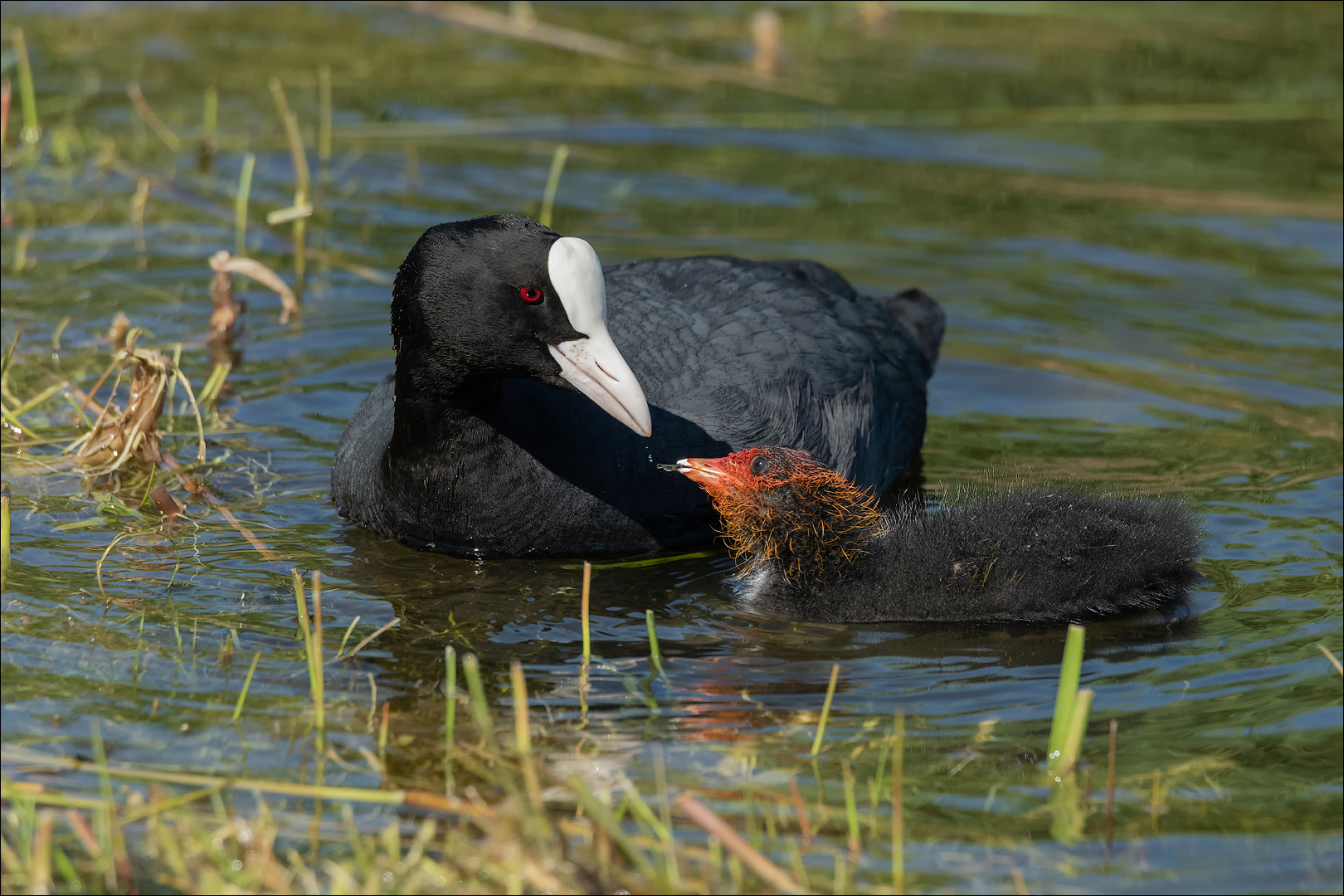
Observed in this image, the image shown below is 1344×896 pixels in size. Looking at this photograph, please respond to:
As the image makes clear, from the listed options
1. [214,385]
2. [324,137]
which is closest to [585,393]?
[214,385]

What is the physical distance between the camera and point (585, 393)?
13.8 feet

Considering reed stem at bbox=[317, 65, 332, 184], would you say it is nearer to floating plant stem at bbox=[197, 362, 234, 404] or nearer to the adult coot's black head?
floating plant stem at bbox=[197, 362, 234, 404]

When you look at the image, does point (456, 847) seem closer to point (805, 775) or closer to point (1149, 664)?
point (805, 775)

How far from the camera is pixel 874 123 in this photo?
29.3 ft

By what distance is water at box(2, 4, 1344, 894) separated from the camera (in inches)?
140

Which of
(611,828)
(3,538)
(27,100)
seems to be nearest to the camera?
(611,828)

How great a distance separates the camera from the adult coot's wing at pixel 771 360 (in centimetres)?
488

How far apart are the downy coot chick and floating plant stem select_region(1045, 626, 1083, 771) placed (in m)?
0.96

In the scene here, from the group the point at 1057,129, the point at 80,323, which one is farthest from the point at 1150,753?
the point at 1057,129

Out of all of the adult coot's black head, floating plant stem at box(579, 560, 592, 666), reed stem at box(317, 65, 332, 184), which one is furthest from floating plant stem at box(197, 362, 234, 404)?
reed stem at box(317, 65, 332, 184)

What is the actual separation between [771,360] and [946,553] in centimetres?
100

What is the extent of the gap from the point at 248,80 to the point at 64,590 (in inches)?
220

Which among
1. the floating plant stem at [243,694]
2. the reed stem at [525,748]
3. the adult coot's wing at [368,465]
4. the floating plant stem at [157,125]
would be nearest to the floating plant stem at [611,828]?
the reed stem at [525,748]

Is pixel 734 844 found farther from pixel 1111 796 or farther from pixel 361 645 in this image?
pixel 361 645
